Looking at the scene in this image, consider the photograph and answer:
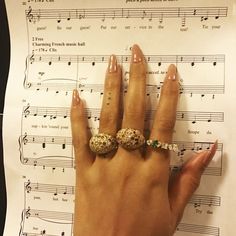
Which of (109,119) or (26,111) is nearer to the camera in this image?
(109,119)

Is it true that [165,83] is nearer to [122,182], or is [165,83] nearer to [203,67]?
[203,67]

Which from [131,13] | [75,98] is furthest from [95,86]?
[131,13]

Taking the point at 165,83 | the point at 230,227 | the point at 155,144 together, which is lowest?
the point at 230,227

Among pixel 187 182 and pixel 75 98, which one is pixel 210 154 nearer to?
pixel 187 182

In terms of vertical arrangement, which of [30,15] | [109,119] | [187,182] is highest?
[30,15]

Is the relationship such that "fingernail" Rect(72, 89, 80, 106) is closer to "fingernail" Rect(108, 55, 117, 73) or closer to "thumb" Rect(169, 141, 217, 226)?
"fingernail" Rect(108, 55, 117, 73)

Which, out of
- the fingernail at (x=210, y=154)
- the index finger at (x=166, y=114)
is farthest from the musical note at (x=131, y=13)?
the fingernail at (x=210, y=154)

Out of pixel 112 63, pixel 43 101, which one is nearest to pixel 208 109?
pixel 112 63
